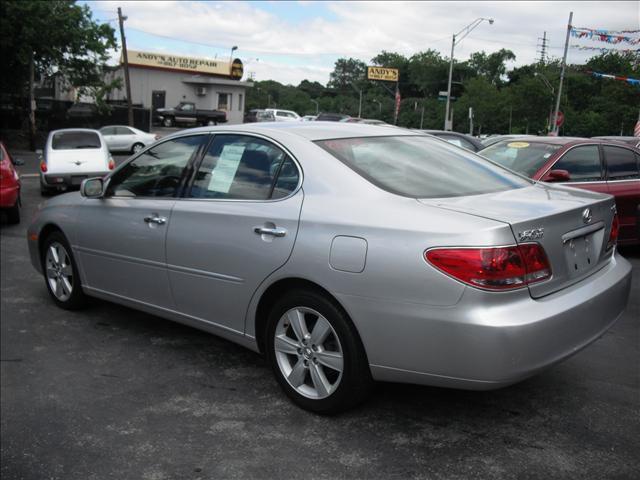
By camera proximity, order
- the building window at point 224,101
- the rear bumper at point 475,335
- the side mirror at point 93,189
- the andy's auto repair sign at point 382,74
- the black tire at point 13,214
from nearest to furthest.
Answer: the rear bumper at point 475,335, the side mirror at point 93,189, the black tire at point 13,214, the building window at point 224,101, the andy's auto repair sign at point 382,74

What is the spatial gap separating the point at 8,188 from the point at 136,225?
6.19 meters

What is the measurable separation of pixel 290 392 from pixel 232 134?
5.53 ft

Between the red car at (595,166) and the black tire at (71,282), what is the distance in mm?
5164

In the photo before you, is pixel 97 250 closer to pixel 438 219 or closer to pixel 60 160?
pixel 438 219

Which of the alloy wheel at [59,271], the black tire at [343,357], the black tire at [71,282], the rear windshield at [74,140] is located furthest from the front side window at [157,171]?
the rear windshield at [74,140]

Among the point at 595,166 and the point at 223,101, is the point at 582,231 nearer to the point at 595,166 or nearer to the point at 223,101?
the point at 595,166

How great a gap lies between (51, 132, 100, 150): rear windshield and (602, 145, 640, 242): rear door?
11.1m

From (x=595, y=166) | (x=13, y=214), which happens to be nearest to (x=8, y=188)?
(x=13, y=214)

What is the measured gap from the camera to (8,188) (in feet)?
31.3

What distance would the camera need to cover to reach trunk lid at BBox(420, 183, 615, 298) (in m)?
2.96

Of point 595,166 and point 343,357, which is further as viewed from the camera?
point 595,166

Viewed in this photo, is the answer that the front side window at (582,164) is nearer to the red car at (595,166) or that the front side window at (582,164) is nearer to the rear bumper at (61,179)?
the red car at (595,166)

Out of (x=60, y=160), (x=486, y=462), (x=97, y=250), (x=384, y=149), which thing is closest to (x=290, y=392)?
(x=486, y=462)

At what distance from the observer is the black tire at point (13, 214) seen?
991cm
